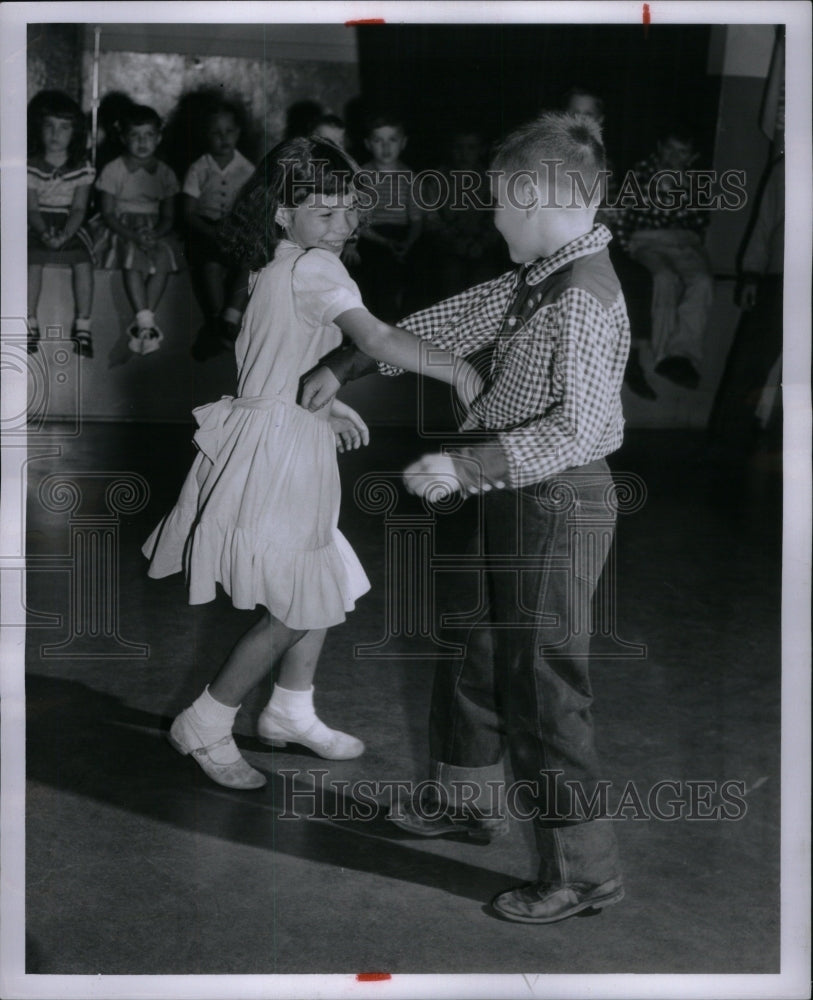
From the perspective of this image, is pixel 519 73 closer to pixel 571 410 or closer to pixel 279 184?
Answer: pixel 279 184

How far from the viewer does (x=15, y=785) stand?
257cm

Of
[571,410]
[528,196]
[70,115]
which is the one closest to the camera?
[571,410]

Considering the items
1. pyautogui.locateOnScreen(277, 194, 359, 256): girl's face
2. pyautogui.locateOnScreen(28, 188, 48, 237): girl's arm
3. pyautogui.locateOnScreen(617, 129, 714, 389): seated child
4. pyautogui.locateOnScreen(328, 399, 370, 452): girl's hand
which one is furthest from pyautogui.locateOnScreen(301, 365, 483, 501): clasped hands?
pyautogui.locateOnScreen(28, 188, 48, 237): girl's arm

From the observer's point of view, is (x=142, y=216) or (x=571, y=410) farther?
(x=142, y=216)

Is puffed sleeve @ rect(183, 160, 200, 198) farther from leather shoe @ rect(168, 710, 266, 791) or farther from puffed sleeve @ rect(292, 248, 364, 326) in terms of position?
leather shoe @ rect(168, 710, 266, 791)

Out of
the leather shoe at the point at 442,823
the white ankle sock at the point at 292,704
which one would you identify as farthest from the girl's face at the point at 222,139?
the leather shoe at the point at 442,823

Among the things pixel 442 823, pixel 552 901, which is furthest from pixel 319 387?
pixel 552 901

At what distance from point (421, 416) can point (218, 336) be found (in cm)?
40

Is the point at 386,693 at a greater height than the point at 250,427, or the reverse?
the point at 250,427

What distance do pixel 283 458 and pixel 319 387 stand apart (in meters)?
0.15

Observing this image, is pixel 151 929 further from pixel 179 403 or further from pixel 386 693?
pixel 179 403

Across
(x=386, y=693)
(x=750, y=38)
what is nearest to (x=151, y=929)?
(x=386, y=693)

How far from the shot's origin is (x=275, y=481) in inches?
98.0

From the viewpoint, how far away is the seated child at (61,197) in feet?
8.30
